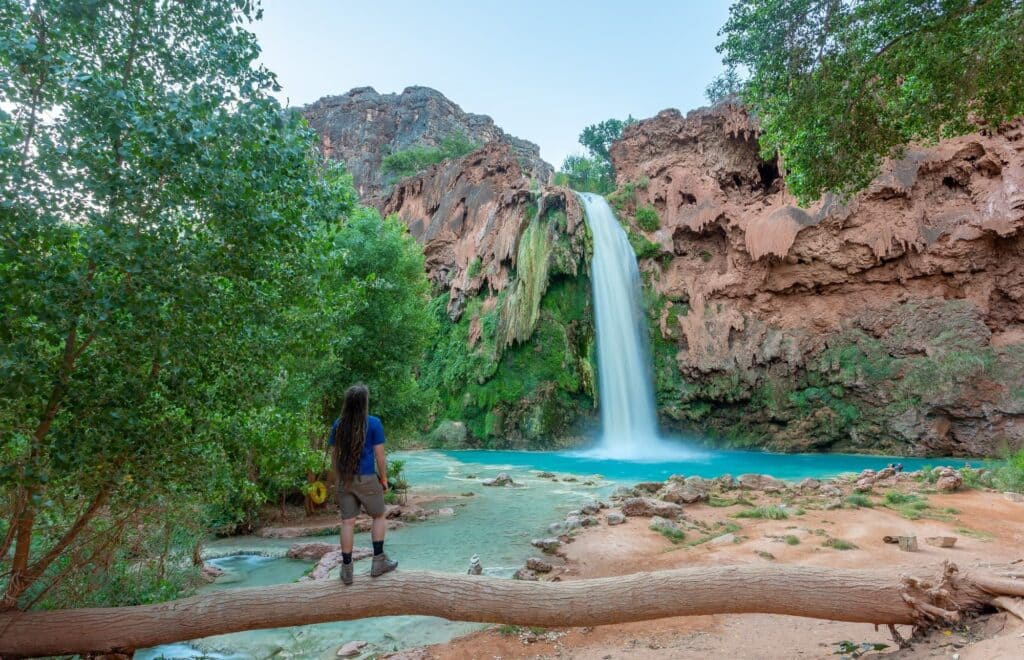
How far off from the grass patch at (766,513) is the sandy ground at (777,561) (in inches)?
10.0

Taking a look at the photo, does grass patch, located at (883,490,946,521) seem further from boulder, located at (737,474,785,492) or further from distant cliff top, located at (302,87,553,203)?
distant cliff top, located at (302,87,553,203)

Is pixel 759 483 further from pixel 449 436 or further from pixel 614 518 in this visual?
pixel 449 436

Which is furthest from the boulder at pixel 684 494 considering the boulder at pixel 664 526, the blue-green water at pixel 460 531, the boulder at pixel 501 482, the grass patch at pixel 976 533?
the boulder at pixel 501 482

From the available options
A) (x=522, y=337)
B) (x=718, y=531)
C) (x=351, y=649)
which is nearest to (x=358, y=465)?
(x=351, y=649)

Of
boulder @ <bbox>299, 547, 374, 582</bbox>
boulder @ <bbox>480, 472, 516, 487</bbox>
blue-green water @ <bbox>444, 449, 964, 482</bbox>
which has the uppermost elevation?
boulder @ <bbox>299, 547, 374, 582</bbox>

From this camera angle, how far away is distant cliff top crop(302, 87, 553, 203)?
60.0 meters

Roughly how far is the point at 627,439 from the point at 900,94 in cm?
2118

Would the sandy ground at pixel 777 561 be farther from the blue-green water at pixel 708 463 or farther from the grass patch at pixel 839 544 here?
the blue-green water at pixel 708 463

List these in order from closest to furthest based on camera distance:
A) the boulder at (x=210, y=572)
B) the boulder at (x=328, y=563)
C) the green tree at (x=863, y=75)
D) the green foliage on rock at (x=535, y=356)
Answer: the green tree at (x=863, y=75) → the boulder at (x=328, y=563) → the boulder at (x=210, y=572) → the green foliage on rock at (x=535, y=356)

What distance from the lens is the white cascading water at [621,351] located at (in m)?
27.6

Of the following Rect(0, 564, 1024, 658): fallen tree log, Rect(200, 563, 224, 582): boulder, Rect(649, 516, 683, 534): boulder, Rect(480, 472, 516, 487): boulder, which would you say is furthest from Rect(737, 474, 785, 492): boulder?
Rect(200, 563, 224, 582): boulder

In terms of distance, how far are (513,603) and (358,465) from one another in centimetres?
171

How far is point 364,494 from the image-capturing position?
188 inches

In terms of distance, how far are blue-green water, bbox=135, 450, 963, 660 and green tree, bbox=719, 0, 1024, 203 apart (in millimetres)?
7852
